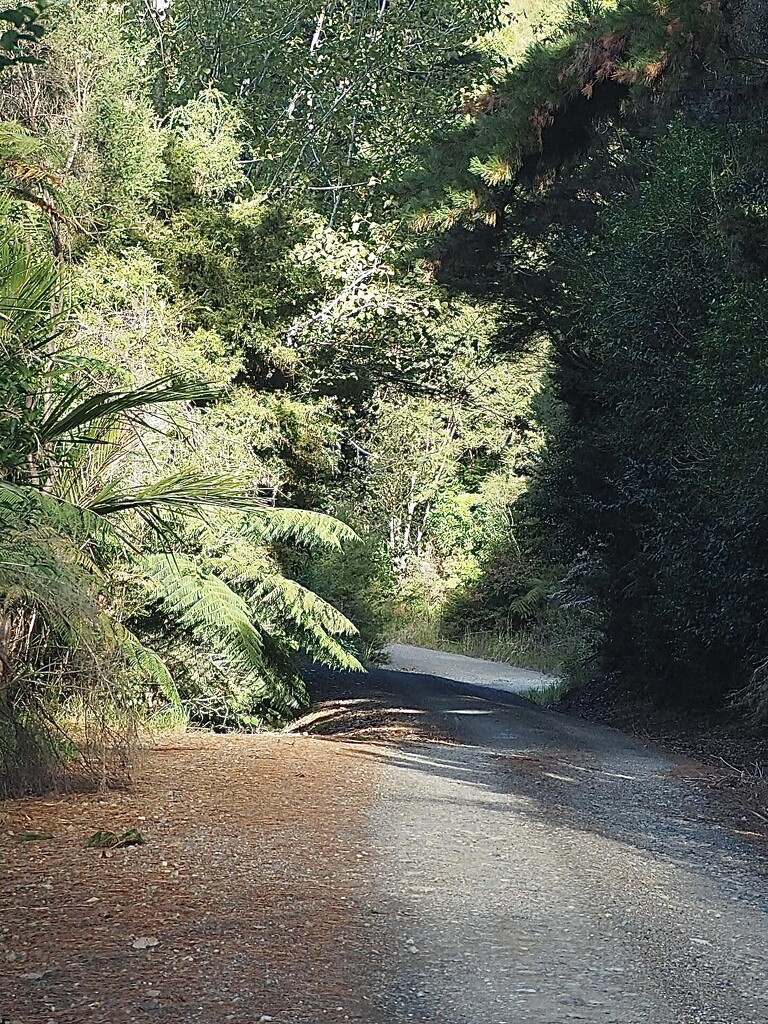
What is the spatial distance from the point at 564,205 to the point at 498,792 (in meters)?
10.0

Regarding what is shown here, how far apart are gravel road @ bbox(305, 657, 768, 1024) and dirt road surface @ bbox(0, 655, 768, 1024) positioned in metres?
0.02

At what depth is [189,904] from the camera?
5320mm

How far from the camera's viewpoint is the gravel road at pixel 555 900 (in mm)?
4430

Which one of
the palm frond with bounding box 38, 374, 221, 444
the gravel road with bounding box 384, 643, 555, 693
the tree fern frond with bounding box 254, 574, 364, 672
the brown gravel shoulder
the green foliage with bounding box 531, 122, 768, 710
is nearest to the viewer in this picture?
the brown gravel shoulder

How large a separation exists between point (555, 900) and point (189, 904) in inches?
68.4

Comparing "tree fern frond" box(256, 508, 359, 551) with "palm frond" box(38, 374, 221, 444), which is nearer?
"palm frond" box(38, 374, 221, 444)

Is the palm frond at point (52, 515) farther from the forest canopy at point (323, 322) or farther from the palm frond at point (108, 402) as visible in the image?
the palm frond at point (108, 402)

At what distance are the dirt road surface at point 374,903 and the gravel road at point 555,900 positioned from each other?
2 centimetres

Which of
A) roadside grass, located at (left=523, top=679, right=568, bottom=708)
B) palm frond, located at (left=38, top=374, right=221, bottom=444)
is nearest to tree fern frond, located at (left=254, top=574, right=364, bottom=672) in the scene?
palm frond, located at (left=38, top=374, right=221, bottom=444)

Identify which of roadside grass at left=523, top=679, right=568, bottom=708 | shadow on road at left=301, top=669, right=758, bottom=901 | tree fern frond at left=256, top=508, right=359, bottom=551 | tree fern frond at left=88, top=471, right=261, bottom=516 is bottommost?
shadow on road at left=301, top=669, right=758, bottom=901

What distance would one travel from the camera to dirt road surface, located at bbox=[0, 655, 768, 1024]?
14.1 feet

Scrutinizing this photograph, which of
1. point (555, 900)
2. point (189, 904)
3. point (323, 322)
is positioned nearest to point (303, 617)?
point (323, 322)

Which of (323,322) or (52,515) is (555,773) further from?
(323,322)

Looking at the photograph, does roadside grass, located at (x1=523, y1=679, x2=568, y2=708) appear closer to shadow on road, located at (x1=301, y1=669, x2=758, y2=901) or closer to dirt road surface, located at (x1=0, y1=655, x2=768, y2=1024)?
shadow on road, located at (x1=301, y1=669, x2=758, y2=901)
